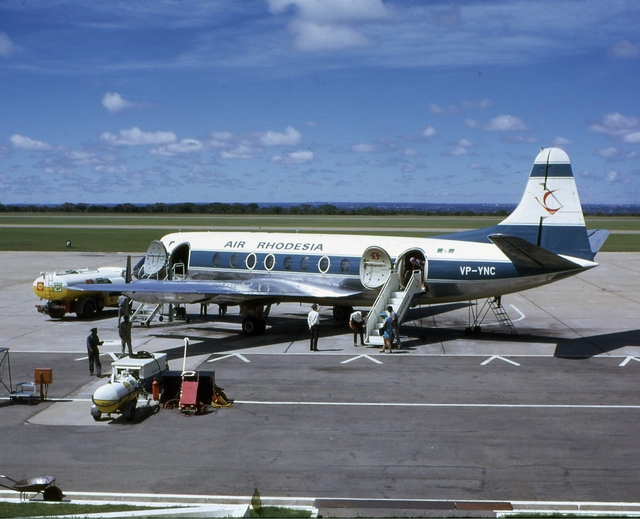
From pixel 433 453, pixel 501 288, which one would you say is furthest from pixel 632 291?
pixel 433 453

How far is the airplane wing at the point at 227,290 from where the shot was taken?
2994 centimetres

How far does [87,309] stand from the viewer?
121ft

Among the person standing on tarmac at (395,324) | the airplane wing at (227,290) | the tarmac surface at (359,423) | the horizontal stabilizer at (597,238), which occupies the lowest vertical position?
the tarmac surface at (359,423)

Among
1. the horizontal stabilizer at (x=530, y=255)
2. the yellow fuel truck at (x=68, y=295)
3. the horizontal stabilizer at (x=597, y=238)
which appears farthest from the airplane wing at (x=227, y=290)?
the horizontal stabilizer at (x=597, y=238)

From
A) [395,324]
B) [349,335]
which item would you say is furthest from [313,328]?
[349,335]

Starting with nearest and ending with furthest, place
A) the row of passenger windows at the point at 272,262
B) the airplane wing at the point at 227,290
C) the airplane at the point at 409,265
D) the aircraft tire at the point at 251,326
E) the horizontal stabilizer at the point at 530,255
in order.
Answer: the horizontal stabilizer at the point at 530,255 → the airplane at the point at 409,265 → the airplane wing at the point at 227,290 → the aircraft tire at the point at 251,326 → the row of passenger windows at the point at 272,262

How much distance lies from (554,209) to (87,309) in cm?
2340

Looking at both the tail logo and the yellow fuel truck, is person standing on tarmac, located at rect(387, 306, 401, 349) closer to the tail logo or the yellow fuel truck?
the tail logo

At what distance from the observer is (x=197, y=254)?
35.9m

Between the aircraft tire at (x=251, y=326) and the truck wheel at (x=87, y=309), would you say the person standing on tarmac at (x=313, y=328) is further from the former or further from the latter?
the truck wheel at (x=87, y=309)

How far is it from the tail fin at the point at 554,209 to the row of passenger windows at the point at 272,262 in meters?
8.17

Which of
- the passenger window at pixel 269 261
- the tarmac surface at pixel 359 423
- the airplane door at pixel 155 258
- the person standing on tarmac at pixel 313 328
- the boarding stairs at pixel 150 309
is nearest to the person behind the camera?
the tarmac surface at pixel 359 423

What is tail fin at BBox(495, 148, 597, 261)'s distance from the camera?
95.8 feet

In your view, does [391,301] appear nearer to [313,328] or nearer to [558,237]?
[313,328]
